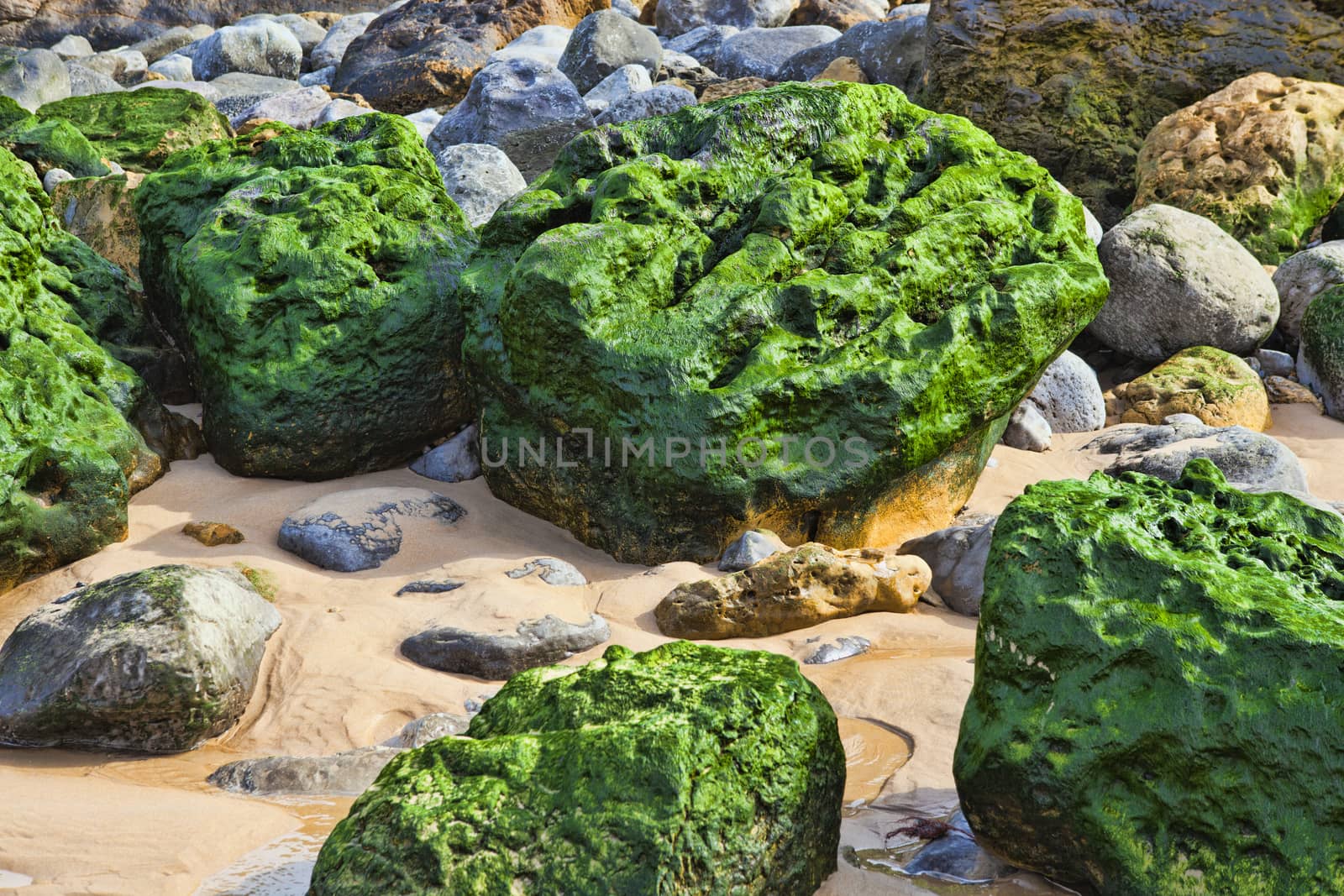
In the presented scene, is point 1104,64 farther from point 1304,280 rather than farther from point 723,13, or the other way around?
point 723,13

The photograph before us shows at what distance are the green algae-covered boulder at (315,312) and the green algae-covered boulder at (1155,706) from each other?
10.9 feet

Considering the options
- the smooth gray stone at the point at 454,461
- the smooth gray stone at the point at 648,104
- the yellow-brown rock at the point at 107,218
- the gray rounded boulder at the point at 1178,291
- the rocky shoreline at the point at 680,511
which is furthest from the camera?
the smooth gray stone at the point at 648,104

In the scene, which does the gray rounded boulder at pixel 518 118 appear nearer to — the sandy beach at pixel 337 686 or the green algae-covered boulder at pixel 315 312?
the green algae-covered boulder at pixel 315 312

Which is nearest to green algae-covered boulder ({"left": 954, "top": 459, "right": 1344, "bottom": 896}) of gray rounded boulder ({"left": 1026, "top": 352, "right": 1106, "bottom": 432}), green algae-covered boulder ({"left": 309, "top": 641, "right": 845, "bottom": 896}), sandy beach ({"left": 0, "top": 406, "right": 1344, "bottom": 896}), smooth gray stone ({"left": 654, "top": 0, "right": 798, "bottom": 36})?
sandy beach ({"left": 0, "top": 406, "right": 1344, "bottom": 896})

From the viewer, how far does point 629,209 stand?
16.8ft

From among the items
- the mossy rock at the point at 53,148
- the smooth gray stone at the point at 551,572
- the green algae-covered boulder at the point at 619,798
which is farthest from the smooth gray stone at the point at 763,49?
the green algae-covered boulder at the point at 619,798

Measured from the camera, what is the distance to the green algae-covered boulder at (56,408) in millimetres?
4398

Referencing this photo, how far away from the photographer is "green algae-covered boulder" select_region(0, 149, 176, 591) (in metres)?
4.40

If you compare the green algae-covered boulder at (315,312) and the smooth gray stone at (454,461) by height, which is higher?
the green algae-covered boulder at (315,312)

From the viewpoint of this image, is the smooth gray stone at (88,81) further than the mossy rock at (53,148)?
Yes

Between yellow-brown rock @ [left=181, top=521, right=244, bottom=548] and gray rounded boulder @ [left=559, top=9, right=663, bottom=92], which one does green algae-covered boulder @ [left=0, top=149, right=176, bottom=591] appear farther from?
gray rounded boulder @ [left=559, top=9, right=663, bottom=92]

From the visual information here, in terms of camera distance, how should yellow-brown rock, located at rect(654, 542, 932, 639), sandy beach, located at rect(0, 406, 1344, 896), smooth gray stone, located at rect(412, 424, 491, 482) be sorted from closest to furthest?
sandy beach, located at rect(0, 406, 1344, 896) → yellow-brown rock, located at rect(654, 542, 932, 639) → smooth gray stone, located at rect(412, 424, 491, 482)

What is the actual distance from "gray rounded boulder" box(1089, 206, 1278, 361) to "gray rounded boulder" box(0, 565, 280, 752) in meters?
5.70

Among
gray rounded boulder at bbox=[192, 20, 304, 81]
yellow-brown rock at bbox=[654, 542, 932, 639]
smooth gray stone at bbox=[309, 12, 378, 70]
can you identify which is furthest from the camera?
smooth gray stone at bbox=[309, 12, 378, 70]
